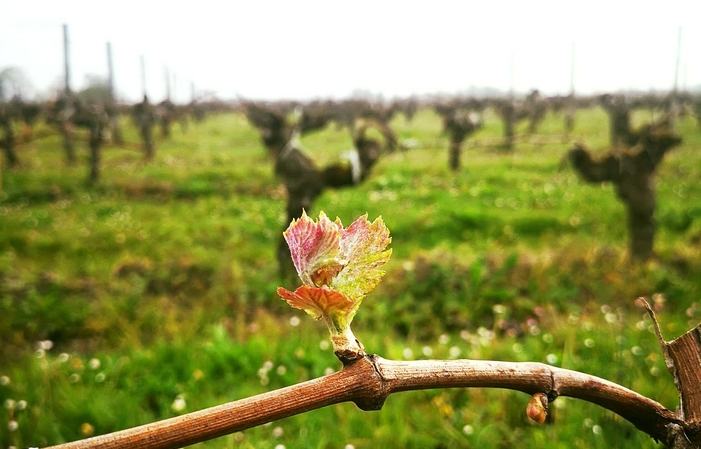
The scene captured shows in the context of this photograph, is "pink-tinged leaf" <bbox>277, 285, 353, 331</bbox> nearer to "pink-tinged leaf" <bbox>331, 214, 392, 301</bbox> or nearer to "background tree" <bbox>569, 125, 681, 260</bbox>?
"pink-tinged leaf" <bbox>331, 214, 392, 301</bbox>

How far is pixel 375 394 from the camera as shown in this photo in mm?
420

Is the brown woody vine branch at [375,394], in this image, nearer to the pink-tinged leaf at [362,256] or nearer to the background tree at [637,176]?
the pink-tinged leaf at [362,256]

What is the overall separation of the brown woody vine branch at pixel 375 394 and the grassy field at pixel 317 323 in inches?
93.9

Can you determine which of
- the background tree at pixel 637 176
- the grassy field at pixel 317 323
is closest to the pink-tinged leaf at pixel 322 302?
the grassy field at pixel 317 323

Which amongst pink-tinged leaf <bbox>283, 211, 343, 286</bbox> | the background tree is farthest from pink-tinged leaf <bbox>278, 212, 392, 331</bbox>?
the background tree

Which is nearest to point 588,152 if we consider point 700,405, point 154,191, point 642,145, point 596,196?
point 642,145

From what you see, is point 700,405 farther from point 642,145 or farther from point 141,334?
point 642,145

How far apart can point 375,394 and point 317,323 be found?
14.3 ft

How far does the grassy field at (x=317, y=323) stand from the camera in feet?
10.1

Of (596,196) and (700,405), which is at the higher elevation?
(700,405)

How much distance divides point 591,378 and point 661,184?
42.8 ft

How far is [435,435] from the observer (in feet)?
9.82

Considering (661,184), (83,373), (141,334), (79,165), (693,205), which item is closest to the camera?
(83,373)

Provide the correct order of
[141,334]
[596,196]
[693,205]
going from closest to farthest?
[141,334], [693,205], [596,196]
